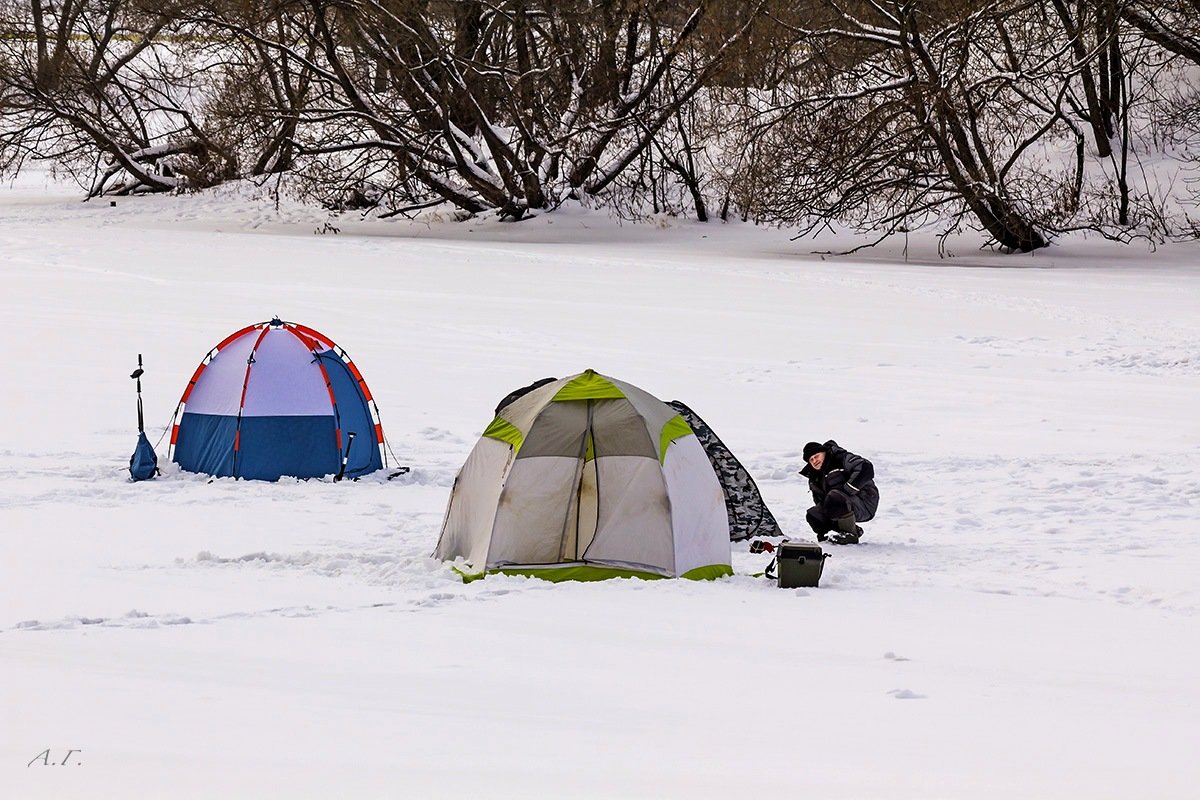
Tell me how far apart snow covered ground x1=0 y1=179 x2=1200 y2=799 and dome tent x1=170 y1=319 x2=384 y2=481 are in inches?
11.1

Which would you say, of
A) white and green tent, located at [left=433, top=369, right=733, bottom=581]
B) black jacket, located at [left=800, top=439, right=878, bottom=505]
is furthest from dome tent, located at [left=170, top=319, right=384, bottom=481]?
black jacket, located at [left=800, top=439, right=878, bottom=505]

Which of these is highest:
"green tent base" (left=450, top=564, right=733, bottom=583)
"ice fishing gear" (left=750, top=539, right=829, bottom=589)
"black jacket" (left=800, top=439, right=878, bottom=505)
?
"black jacket" (left=800, top=439, right=878, bottom=505)

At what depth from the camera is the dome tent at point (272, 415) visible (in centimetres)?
1062

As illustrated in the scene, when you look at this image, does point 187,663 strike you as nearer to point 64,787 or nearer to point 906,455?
point 64,787

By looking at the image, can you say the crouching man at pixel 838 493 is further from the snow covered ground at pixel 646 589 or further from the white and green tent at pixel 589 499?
the white and green tent at pixel 589 499

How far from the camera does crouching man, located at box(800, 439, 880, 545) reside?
873cm

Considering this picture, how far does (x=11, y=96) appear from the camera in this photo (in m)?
34.4

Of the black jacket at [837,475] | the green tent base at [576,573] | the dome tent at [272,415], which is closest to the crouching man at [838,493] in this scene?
the black jacket at [837,475]

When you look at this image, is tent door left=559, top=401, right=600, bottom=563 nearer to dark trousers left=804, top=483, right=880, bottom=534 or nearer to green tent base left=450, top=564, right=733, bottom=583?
green tent base left=450, top=564, right=733, bottom=583

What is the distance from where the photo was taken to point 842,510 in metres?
8.73

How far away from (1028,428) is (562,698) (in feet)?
24.8

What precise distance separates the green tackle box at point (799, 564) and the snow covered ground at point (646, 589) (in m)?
0.15

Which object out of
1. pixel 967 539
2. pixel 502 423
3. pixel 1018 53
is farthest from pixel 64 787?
pixel 1018 53

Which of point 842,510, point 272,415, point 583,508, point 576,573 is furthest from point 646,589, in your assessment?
point 272,415
